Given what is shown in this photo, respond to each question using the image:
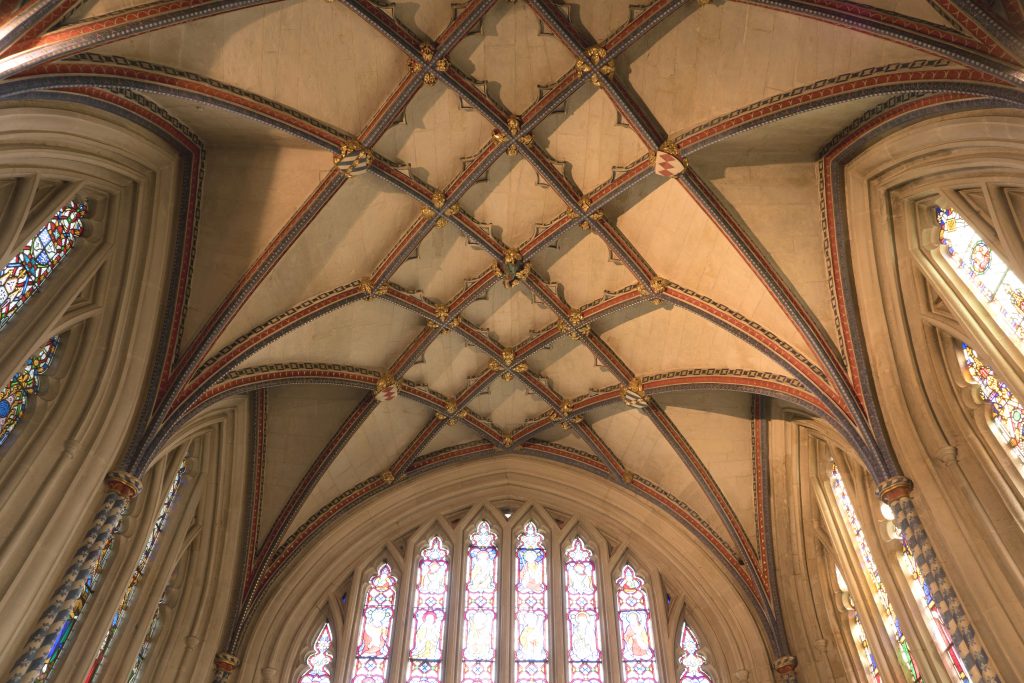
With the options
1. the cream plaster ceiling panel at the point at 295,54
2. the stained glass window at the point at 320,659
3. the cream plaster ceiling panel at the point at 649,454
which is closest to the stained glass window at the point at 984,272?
the cream plaster ceiling panel at the point at 649,454

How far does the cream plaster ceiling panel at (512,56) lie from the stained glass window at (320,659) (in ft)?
29.5

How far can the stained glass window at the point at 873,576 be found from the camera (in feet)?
39.1

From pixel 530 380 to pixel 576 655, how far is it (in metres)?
4.59

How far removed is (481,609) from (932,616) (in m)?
7.02

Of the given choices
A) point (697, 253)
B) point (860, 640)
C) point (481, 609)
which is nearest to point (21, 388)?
point (481, 609)

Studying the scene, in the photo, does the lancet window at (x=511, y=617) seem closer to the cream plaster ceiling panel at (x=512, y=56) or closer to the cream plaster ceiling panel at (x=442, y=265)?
the cream plaster ceiling panel at (x=442, y=265)

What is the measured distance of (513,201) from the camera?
44.1ft

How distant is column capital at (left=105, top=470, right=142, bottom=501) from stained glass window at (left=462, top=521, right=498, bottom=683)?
6124mm

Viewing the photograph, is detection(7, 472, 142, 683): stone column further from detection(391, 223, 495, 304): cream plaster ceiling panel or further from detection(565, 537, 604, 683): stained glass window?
detection(565, 537, 604, 683): stained glass window

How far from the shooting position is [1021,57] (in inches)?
325

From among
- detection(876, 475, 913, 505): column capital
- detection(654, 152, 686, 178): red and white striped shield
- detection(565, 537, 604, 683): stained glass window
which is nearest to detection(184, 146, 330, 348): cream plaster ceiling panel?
detection(654, 152, 686, 178): red and white striped shield

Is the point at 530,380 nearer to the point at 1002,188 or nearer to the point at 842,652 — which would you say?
the point at 842,652

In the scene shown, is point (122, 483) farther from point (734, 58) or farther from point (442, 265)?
point (734, 58)

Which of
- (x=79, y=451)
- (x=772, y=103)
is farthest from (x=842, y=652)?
(x=79, y=451)
